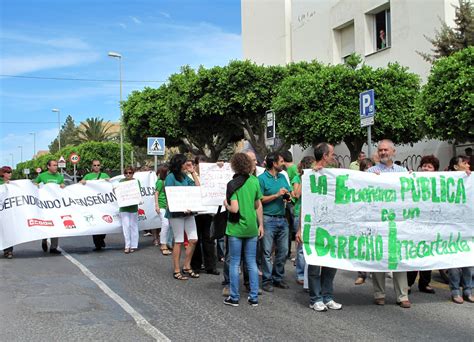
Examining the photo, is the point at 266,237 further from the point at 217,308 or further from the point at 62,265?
the point at 62,265

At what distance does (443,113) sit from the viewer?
11938mm

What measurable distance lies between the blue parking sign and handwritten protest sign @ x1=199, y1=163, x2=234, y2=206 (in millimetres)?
3662

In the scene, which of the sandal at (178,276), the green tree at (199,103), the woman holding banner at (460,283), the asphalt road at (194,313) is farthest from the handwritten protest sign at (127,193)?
the green tree at (199,103)

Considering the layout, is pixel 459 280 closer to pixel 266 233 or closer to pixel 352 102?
pixel 266 233

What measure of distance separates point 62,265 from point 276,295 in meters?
4.32

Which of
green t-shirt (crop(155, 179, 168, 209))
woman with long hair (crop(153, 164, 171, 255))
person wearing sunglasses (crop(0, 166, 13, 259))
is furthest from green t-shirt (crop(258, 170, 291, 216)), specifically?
person wearing sunglasses (crop(0, 166, 13, 259))

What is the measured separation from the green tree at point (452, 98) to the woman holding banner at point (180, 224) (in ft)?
21.7

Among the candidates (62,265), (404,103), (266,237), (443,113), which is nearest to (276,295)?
(266,237)

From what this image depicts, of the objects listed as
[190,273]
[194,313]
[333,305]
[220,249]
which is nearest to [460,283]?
[333,305]

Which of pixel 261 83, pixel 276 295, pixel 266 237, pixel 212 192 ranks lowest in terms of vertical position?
pixel 276 295

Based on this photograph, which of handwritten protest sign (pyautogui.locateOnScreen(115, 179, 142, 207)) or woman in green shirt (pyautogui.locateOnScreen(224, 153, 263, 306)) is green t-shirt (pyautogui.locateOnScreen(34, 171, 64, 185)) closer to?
handwritten protest sign (pyautogui.locateOnScreen(115, 179, 142, 207))

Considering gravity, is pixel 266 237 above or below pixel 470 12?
below

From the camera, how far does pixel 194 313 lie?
5.85 meters

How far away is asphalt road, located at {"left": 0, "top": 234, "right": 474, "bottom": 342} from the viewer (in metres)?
5.09
